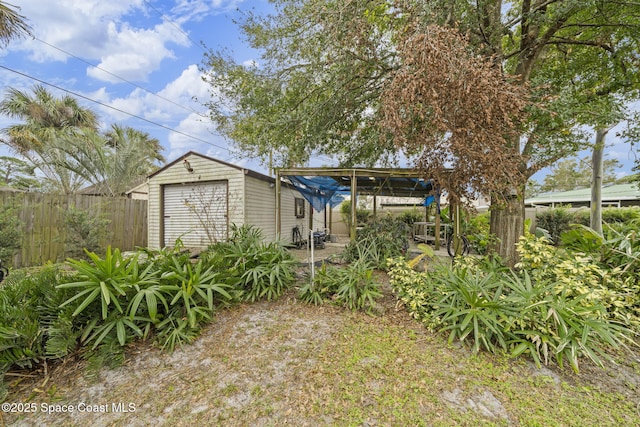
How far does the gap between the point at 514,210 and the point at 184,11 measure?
815 cm

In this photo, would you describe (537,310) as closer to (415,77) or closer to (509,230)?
(509,230)

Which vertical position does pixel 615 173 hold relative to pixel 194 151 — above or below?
above

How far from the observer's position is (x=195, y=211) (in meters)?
7.66

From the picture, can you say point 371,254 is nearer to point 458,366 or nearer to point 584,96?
point 458,366

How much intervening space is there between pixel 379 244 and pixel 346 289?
1949mm

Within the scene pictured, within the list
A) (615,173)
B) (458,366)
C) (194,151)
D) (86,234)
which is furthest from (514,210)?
(615,173)

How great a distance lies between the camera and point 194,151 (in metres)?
7.89

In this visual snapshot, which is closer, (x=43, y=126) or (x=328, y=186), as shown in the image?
(x=328, y=186)

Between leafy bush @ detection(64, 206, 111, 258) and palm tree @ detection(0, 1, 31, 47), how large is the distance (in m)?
3.13

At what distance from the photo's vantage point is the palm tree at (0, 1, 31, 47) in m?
4.43

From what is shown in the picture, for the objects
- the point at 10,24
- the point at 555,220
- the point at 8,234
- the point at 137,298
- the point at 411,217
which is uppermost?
the point at 10,24

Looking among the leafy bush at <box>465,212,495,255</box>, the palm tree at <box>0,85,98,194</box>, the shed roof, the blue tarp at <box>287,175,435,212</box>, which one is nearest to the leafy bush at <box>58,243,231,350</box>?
the blue tarp at <box>287,175,435,212</box>

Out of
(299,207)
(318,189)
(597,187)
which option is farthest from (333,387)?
(597,187)

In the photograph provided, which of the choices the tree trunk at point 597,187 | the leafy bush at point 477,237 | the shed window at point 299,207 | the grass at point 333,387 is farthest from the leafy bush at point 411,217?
the grass at point 333,387
